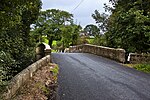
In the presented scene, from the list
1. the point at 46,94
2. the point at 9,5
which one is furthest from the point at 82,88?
the point at 9,5

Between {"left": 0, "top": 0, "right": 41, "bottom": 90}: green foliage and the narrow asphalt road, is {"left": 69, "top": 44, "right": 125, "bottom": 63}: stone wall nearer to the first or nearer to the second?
the narrow asphalt road

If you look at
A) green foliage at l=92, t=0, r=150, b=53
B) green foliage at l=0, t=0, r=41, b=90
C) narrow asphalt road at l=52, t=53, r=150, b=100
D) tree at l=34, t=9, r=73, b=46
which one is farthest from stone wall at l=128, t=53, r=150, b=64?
tree at l=34, t=9, r=73, b=46

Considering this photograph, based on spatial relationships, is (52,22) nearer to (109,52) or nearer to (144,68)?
(109,52)

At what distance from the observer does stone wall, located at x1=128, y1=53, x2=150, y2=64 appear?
1762 cm

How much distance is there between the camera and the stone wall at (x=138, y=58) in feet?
57.8

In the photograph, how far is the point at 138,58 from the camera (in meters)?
17.8

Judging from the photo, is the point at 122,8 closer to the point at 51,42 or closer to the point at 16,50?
the point at 16,50

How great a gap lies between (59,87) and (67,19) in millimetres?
56337

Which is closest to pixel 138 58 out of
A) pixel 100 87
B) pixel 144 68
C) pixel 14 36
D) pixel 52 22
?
pixel 144 68

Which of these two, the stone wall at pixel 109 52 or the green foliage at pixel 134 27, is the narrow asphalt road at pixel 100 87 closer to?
the stone wall at pixel 109 52

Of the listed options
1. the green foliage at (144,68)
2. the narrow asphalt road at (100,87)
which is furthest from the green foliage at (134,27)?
the narrow asphalt road at (100,87)

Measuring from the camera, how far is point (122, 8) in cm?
2338

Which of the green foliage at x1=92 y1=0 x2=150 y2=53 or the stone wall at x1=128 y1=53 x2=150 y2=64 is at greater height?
the green foliage at x1=92 y1=0 x2=150 y2=53

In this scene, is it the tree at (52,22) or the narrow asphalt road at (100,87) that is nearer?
the narrow asphalt road at (100,87)
